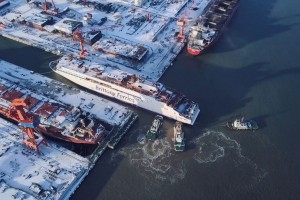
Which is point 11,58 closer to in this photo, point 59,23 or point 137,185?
point 59,23

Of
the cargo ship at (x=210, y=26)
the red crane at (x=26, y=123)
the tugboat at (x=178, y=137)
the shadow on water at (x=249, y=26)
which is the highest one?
the red crane at (x=26, y=123)

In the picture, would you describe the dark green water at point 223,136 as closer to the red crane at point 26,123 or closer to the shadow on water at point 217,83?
the shadow on water at point 217,83

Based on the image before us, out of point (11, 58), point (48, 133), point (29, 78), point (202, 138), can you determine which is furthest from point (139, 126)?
point (11, 58)

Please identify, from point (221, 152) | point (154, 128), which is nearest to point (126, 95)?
point (154, 128)

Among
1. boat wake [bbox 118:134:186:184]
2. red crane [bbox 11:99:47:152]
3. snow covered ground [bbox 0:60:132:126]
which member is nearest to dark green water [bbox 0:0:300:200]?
boat wake [bbox 118:134:186:184]

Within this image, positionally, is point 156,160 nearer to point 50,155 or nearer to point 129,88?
point 129,88

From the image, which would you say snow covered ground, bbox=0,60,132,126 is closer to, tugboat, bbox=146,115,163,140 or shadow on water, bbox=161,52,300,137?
tugboat, bbox=146,115,163,140

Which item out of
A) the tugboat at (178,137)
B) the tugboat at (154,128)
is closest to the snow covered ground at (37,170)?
the tugboat at (154,128)
